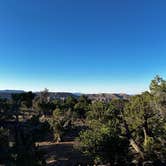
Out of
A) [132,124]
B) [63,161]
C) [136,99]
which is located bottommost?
[63,161]

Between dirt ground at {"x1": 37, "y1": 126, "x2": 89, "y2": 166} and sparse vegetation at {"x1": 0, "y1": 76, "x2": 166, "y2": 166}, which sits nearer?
sparse vegetation at {"x1": 0, "y1": 76, "x2": 166, "y2": 166}

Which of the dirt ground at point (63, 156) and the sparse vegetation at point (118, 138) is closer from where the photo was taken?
the sparse vegetation at point (118, 138)

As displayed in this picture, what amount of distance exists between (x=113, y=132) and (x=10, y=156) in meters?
11.2

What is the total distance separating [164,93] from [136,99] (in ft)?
13.5

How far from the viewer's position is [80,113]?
3036 inches

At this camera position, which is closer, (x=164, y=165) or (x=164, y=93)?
(x=164, y=165)

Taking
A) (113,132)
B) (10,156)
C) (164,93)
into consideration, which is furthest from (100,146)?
(164,93)

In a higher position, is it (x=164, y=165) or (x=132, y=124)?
(x=132, y=124)

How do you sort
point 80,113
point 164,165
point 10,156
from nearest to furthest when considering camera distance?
1. point 10,156
2. point 164,165
3. point 80,113

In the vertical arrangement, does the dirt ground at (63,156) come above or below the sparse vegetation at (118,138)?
below

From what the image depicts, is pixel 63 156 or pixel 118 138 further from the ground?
pixel 118 138

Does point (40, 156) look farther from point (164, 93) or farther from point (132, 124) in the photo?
point (164, 93)

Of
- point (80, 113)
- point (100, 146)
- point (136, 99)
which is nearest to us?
point (100, 146)

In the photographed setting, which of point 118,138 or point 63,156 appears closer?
point 118,138
